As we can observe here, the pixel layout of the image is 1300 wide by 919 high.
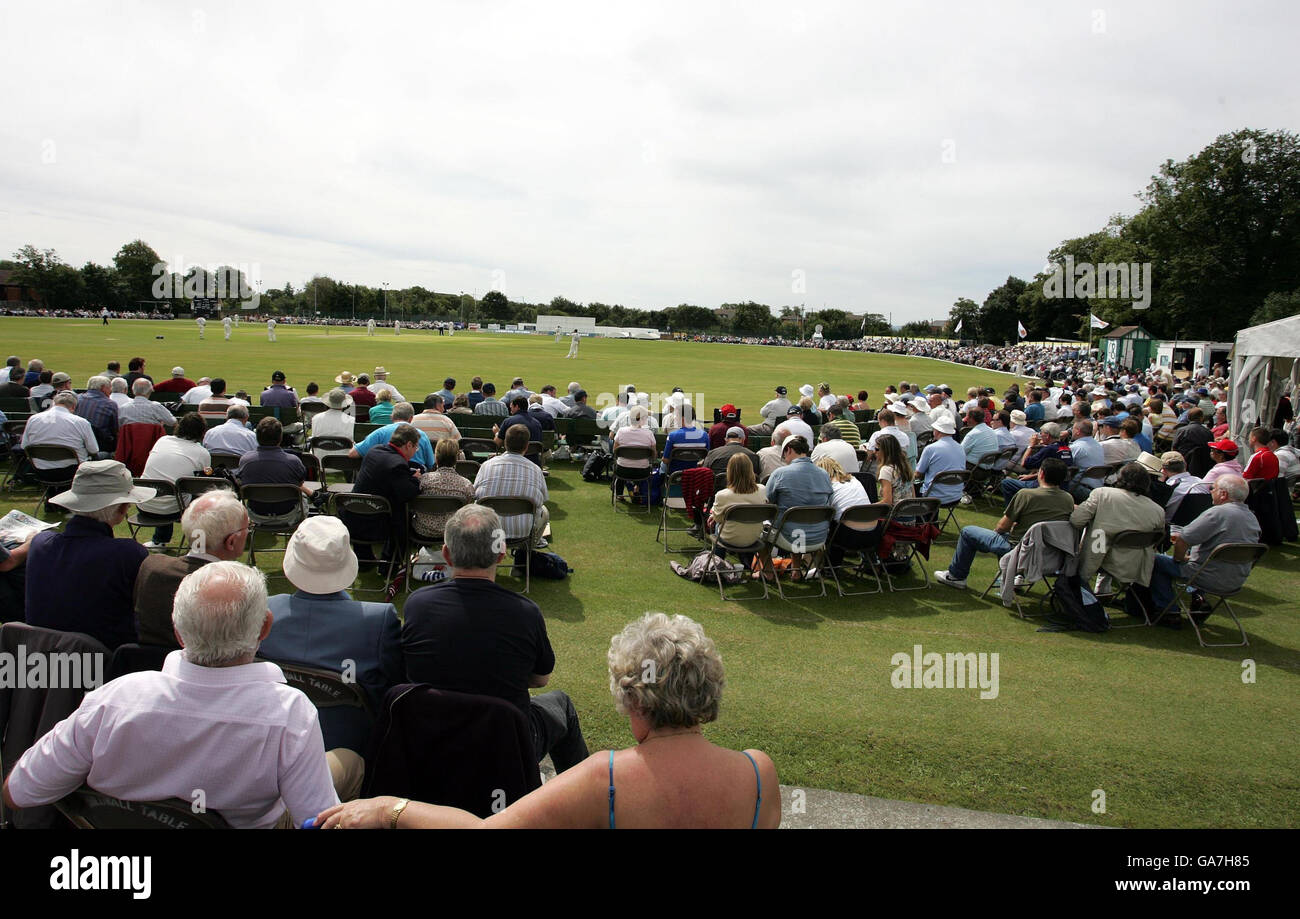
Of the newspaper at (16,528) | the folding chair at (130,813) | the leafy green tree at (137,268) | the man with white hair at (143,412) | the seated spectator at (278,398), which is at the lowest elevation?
the folding chair at (130,813)

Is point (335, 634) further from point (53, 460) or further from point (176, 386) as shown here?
point (176, 386)

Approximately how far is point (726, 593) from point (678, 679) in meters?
5.30

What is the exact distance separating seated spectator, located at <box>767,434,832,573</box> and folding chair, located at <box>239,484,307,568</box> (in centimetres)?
464

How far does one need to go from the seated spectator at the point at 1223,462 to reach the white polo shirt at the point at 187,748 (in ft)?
29.0

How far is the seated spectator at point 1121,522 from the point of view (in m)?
6.53

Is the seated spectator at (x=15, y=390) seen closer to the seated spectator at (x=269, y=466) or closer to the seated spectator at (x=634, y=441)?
the seated spectator at (x=269, y=466)

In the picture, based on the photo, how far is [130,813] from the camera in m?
2.23

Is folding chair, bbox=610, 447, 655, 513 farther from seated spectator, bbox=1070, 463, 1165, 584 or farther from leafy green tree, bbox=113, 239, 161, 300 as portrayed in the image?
leafy green tree, bbox=113, 239, 161, 300

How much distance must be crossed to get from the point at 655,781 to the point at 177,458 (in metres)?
7.60

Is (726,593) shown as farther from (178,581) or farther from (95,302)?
(95,302)

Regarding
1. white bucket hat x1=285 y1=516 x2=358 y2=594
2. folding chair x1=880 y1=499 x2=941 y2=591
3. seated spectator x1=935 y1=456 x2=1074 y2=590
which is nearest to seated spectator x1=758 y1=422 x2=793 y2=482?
folding chair x1=880 y1=499 x2=941 y2=591

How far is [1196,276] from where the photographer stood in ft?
171

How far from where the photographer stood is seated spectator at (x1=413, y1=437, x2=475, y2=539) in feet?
22.1

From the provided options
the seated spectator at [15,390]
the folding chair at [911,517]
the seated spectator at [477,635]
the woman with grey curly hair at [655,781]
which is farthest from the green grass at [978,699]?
the seated spectator at [15,390]
